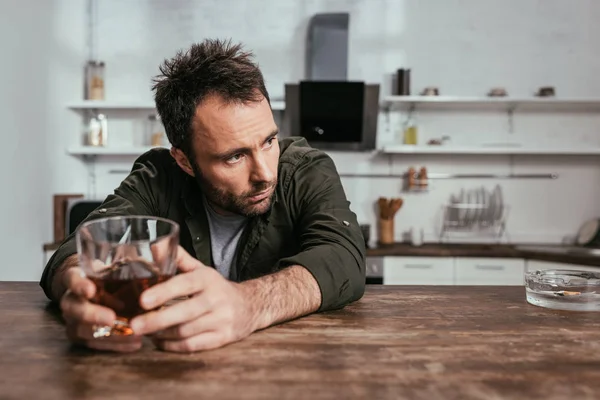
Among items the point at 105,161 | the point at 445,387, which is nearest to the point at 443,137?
the point at 105,161

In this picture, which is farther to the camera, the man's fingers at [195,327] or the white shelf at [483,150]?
the white shelf at [483,150]

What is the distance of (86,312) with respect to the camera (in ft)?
2.42

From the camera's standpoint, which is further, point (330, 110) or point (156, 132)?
point (156, 132)

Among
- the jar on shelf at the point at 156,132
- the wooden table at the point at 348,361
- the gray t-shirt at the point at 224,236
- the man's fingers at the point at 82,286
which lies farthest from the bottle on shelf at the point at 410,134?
the man's fingers at the point at 82,286

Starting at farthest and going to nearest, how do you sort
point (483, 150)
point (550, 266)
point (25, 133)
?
point (483, 150) < point (550, 266) < point (25, 133)

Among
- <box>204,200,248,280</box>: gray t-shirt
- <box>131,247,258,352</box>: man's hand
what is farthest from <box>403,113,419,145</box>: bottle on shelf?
<box>131,247,258,352</box>: man's hand

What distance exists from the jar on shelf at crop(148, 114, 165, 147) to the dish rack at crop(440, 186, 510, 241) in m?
1.85

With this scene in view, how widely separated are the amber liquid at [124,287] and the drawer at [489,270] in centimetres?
263

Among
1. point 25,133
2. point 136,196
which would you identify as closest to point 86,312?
point 136,196

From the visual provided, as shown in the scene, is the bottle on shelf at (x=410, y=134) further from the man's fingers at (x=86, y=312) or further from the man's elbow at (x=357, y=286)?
the man's fingers at (x=86, y=312)

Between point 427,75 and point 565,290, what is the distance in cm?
276

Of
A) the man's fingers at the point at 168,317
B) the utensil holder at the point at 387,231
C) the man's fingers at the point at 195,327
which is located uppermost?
the man's fingers at the point at 168,317

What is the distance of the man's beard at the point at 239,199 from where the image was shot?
1368 millimetres

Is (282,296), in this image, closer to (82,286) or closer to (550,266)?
(82,286)
